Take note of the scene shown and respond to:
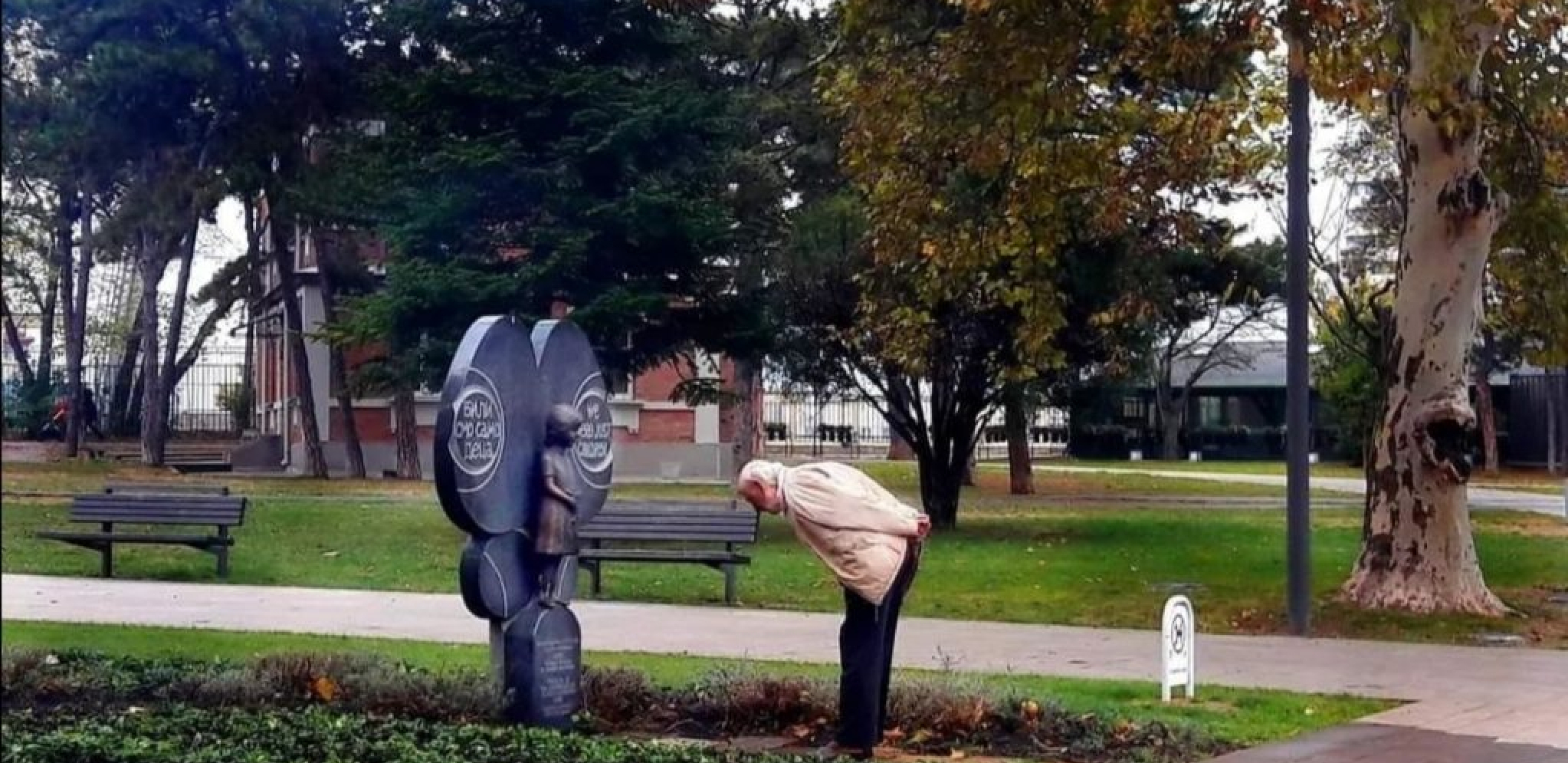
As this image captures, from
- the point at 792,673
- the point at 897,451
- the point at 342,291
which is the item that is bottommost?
the point at 792,673

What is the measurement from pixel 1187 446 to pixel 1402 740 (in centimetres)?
5372

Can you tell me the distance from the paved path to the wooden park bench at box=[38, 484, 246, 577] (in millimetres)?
17119

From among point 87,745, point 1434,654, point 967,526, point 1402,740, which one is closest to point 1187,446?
point 967,526

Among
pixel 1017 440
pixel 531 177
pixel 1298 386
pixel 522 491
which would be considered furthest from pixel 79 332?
pixel 1017 440

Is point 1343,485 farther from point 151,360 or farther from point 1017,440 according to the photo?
point 151,360

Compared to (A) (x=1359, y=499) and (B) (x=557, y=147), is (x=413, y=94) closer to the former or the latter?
(B) (x=557, y=147)

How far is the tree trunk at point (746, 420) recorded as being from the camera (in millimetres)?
28156

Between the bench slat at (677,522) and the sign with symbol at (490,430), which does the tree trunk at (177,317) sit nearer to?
the sign with symbol at (490,430)

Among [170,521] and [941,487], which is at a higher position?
[941,487]

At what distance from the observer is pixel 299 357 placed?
20.5m

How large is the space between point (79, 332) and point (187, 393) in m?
3.20

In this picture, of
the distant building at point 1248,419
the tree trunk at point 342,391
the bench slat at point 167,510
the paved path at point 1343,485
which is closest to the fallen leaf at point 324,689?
the bench slat at point 167,510

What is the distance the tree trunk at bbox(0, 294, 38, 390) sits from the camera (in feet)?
22.5

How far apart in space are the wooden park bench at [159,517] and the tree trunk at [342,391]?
279cm
